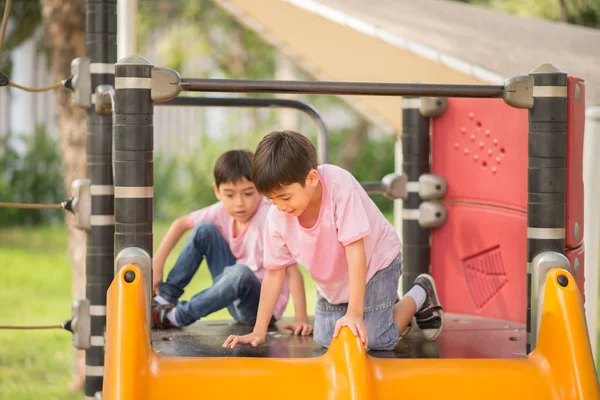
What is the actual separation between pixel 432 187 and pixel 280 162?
1327mm

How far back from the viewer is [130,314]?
2.14 metres

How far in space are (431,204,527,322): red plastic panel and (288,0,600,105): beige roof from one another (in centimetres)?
66

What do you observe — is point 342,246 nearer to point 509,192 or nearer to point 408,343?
point 408,343

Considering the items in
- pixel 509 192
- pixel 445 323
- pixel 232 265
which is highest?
pixel 509 192

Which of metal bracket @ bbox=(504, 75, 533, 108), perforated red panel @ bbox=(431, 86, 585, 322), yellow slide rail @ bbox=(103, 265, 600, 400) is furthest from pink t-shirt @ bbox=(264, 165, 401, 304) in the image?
perforated red panel @ bbox=(431, 86, 585, 322)

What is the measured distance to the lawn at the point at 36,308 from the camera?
7.78 metres

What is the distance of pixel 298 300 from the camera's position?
2.81 meters

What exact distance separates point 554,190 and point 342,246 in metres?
0.55

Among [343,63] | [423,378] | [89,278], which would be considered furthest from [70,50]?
[423,378]

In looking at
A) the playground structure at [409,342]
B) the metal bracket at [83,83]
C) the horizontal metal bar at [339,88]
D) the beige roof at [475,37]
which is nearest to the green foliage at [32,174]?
the beige roof at [475,37]

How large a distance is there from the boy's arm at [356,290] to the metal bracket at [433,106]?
47.8 inches

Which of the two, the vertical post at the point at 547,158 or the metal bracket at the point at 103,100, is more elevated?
the metal bracket at the point at 103,100

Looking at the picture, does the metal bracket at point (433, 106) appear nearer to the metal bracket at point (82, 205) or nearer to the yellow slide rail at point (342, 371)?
the metal bracket at point (82, 205)

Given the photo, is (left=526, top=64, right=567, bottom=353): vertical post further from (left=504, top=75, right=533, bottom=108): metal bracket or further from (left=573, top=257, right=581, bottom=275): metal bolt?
(left=573, top=257, right=581, bottom=275): metal bolt
